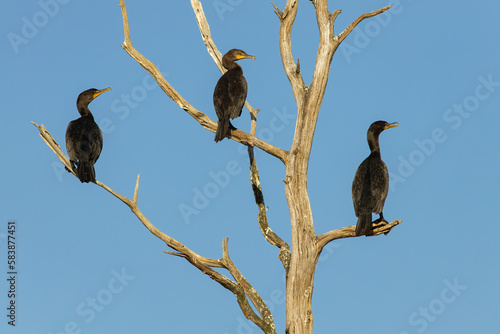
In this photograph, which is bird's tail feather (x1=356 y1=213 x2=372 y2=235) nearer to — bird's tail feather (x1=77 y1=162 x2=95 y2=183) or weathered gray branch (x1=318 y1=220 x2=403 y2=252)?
weathered gray branch (x1=318 y1=220 x2=403 y2=252)

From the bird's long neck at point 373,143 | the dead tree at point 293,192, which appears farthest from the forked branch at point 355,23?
the bird's long neck at point 373,143

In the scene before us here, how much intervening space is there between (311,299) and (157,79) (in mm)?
3993

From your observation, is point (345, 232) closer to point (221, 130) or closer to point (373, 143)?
point (373, 143)

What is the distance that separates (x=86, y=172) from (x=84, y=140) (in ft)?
1.88

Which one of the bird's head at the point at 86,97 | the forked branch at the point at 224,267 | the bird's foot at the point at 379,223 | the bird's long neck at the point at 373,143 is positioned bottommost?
the forked branch at the point at 224,267

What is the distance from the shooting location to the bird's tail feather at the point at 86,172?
31.8 ft

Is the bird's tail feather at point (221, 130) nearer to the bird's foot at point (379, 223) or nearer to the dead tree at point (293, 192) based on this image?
the dead tree at point (293, 192)

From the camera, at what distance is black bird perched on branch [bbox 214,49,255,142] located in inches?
382

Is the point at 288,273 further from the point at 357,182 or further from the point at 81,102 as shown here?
the point at 81,102

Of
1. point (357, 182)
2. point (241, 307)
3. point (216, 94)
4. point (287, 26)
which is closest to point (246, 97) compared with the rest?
point (216, 94)

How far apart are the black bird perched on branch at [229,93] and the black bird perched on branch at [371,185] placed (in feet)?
6.59

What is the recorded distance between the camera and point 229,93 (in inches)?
398

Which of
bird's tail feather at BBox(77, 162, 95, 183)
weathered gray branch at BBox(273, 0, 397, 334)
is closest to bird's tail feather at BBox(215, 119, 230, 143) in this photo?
weathered gray branch at BBox(273, 0, 397, 334)

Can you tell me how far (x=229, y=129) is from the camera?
383 inches
